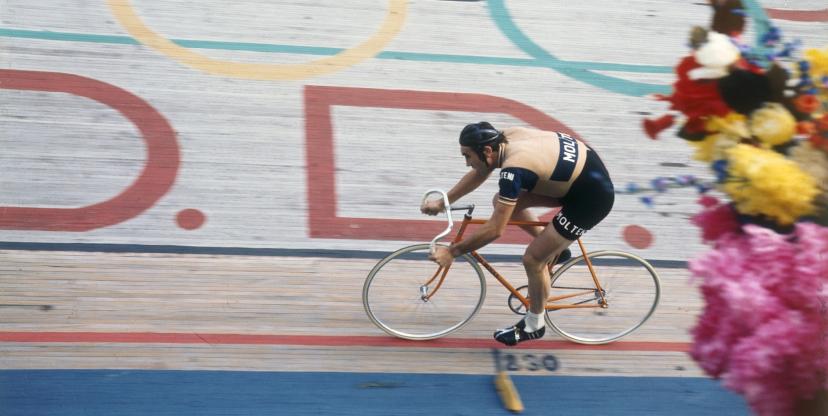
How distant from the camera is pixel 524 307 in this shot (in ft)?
15.5

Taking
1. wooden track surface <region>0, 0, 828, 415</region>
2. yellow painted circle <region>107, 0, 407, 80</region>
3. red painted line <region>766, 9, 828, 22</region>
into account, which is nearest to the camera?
wooden track surface <region>0, 0, 828, 415</region>

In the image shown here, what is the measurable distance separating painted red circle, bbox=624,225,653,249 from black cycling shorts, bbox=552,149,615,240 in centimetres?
179

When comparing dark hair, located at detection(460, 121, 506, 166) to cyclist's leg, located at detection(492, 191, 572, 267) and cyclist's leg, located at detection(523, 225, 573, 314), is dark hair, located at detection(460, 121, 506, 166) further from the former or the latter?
cyclist's leg, located at detection(523, 225, 573, 314)

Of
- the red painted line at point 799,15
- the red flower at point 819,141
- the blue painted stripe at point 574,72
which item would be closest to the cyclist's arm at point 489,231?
the red flower at point 819,141

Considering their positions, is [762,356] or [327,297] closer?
[762,356]

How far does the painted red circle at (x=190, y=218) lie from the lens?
219 inches

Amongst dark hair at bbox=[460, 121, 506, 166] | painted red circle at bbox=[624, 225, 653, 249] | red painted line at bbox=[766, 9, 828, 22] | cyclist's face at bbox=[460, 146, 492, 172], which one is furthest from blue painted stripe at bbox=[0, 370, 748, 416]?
red painted line at bbox=[766, 9, 828, 22]

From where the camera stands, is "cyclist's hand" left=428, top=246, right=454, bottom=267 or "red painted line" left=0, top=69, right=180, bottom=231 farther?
"red painted line" left=0, top=69, right=180, bottom=231

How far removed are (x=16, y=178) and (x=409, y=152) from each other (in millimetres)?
2990

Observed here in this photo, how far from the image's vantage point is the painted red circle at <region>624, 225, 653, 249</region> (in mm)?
5824

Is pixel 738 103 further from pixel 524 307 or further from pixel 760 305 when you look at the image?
pixel 524 307

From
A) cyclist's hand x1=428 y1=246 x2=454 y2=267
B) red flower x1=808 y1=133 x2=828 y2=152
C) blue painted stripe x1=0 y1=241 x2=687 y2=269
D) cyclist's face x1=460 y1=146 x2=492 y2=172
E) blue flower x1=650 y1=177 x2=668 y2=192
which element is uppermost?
red flower x1=808 y1=133 x2=828 y2=152

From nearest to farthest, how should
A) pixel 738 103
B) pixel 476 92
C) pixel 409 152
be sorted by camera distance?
pixel 738 103 → pixel 409 152 → pixel 476 92

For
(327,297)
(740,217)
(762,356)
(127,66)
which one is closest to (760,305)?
(762,356)
